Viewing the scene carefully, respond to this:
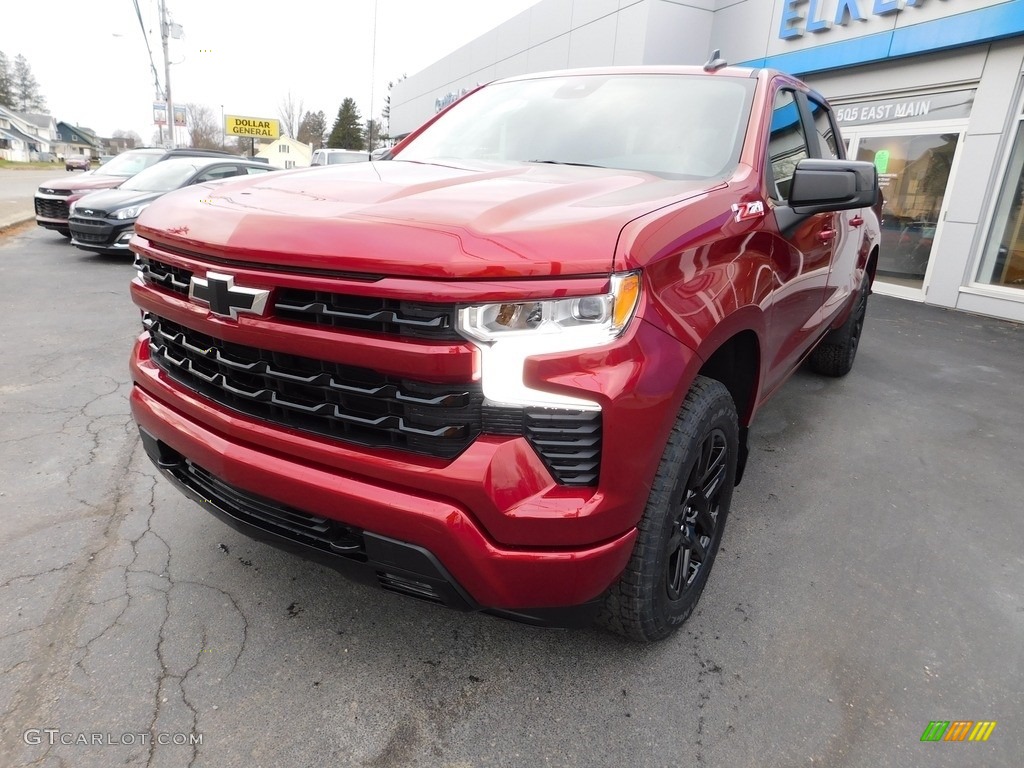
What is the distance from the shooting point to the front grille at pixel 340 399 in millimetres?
1528

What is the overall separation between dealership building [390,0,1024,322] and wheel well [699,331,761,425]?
789 cm

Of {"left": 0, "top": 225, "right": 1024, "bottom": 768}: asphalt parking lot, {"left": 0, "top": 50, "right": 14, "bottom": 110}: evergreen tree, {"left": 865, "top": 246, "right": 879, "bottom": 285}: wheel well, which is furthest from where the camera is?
{"left": 0, "top": 50, "right": 14, "bottom": 110}: evergreen tree

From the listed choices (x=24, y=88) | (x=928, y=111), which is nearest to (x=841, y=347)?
(x=928, y=111)

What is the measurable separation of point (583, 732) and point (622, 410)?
37.2 inches

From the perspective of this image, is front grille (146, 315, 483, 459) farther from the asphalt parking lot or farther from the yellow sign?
the yellow sign

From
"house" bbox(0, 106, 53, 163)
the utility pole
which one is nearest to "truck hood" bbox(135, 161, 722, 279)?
the utility pole

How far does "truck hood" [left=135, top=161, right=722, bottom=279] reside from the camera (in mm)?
1488

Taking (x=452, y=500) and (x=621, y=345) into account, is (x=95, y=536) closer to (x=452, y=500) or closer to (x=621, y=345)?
(x=452, y=500)

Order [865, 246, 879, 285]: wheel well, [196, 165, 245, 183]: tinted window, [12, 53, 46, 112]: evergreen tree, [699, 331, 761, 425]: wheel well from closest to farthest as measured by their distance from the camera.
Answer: [699, 331, 761, 425]: wheel well → [865, 246, 879, 285]: wheel well → [196, 165, 245, 183]: tinted window → [12, 53, 46, 112]: evergreen tree

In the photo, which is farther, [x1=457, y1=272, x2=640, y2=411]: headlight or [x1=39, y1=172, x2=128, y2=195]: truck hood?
[x1=39, y1=172, x2=128, y2=195]: truck hood

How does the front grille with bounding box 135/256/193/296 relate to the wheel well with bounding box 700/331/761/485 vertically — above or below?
above

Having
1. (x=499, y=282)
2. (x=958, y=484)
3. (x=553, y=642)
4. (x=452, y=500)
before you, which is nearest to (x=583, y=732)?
(x=553, y=642)

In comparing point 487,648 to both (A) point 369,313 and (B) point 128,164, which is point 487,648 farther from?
(B) point 128,164

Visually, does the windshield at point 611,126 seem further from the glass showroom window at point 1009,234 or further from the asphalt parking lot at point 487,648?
the glass showroom window at point 1009,234
